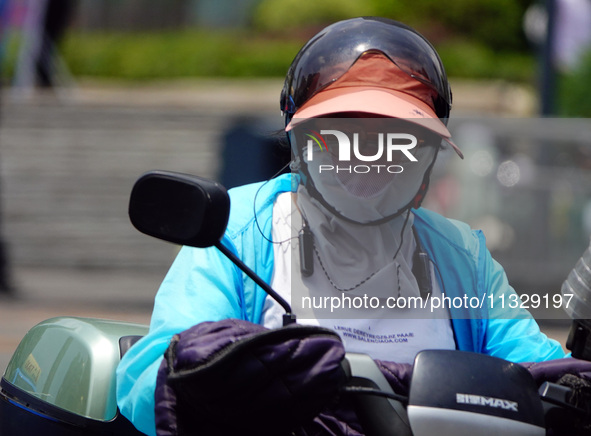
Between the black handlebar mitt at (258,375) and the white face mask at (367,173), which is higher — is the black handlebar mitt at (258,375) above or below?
below

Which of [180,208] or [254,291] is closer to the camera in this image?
[180,208]

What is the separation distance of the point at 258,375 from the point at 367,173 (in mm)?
527

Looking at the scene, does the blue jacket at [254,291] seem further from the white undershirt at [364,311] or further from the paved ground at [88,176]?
the paved ground at [88,176]

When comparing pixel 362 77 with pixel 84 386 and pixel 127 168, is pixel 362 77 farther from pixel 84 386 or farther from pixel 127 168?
pixel 127 168

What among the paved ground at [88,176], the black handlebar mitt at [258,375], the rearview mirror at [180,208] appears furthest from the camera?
the paved ground at [88,176]

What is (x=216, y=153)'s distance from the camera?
15.8m

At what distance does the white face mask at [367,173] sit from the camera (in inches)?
72.3

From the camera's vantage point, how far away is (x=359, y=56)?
191cm

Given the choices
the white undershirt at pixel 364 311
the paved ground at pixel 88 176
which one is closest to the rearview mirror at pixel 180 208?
the white undershirt at pixel 364 311

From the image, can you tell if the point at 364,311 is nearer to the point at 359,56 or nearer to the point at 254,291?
the point at 254,291

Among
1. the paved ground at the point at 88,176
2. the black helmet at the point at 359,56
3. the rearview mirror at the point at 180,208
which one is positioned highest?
the black helmet at the point at 359,56

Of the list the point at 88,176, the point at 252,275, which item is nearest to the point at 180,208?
the point at 252,275

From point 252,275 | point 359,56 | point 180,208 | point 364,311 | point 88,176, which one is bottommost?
point 88,176

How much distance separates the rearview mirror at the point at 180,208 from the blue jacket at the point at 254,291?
210 mm
